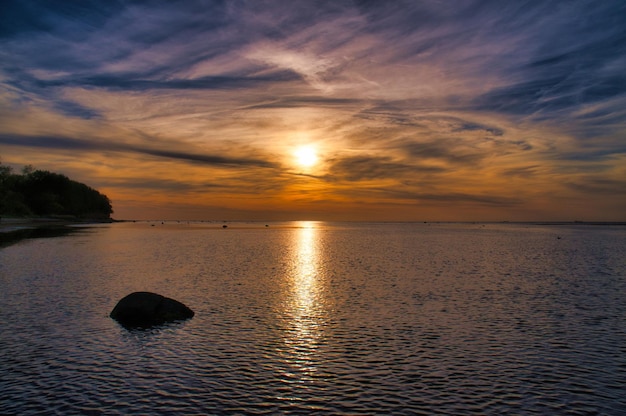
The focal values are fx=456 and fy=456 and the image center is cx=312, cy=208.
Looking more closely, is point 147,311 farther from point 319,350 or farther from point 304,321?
point 319,350

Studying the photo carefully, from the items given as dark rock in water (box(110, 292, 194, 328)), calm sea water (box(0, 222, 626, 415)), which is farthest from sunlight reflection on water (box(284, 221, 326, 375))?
dark rock in water (box(110, 292, 194, 328))

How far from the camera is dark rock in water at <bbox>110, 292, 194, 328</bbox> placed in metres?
27.3

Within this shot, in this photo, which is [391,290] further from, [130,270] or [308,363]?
[130,270]

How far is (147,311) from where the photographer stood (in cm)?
2762

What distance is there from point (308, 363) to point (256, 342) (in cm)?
424

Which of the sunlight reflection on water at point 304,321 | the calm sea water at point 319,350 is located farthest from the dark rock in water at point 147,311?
the sunlight reflection on water at point 304,321

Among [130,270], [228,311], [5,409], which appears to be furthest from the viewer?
[130,270]

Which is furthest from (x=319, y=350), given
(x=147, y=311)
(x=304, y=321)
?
(x=147, y=311)

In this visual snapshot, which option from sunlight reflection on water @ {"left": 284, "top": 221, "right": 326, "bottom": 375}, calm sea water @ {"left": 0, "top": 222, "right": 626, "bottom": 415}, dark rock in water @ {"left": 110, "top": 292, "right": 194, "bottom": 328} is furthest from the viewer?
dark rock in water @ {"left": 110, "top": 292, "right": 194, "bottom": 328}

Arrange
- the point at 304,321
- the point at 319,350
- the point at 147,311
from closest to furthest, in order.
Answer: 1. the point at 319,350
2. the point at 147,311
3. the point at 304,321

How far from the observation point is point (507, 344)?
22.8m

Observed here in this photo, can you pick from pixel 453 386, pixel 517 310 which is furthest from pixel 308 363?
pixel 517 310

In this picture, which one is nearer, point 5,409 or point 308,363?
point 5,409

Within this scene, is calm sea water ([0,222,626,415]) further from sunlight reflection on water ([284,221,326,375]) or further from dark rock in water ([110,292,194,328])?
dark rock in water ([110,292,194,328])
